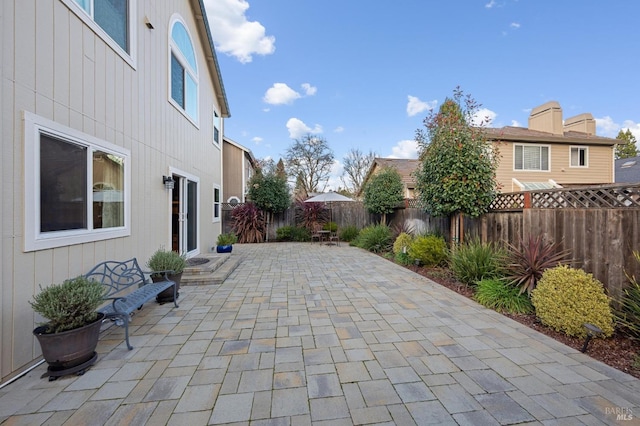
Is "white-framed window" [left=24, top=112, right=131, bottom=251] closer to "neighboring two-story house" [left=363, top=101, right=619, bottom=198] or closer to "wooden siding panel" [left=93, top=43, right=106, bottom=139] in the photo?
"wooden siding panel" [left=93, top=43, right=106, bottom=139]

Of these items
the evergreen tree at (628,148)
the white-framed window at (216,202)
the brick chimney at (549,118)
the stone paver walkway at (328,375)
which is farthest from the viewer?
the evergreen tree at (628,148)

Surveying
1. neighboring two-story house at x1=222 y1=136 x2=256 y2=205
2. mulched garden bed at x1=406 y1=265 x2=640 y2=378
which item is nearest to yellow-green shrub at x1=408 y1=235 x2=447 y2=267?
mulched garden bed at x1=406 y1=265 x2=640 y2=378

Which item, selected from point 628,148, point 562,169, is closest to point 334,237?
point 562,169

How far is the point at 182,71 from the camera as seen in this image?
22.7 ft

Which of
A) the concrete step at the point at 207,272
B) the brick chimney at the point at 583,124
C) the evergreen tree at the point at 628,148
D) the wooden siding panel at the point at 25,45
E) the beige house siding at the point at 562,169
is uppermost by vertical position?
the evergreen tree at the point at 628,148

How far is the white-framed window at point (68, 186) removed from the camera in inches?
104

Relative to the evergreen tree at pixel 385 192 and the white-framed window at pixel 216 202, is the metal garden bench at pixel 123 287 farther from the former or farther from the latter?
the evergreen tree at pixel 385 192

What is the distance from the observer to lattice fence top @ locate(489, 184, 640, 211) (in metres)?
3.30

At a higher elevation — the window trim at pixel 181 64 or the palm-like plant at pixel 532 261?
the window trim at pixel 181 64

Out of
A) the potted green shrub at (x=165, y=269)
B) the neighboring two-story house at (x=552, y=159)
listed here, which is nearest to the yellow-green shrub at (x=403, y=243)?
the potted green shrub at (x=165, y=269)

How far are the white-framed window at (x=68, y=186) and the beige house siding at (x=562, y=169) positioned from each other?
15578 millimetres

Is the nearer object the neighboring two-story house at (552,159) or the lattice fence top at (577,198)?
the lattice fence top at (577,198)

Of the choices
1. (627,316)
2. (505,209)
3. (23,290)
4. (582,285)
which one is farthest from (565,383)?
(23,290)

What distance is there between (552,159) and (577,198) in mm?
13520
